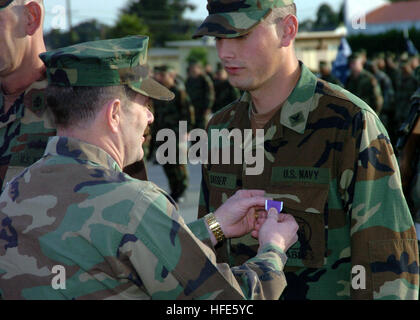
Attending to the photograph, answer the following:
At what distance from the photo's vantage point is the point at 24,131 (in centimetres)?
306

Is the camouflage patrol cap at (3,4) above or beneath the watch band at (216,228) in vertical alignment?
above

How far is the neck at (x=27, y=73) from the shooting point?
309 cm

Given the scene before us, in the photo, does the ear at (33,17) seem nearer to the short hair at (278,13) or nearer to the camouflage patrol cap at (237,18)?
the camouflage patrol cap at (237,18)

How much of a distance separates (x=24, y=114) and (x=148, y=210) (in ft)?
4.73

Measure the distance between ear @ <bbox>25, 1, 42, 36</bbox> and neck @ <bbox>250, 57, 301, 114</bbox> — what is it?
1079mm

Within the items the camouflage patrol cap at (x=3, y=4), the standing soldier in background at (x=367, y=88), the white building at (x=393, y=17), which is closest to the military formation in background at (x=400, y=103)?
the standing soldier in background at (x=367, y=88)

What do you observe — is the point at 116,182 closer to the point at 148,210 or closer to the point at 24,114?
the point at 148,210

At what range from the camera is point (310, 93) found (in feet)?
9.05

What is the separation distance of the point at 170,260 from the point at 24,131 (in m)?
1.46

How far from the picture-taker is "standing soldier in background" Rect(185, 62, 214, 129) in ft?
51.2

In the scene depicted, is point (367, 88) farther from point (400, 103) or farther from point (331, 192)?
point (331, 192)

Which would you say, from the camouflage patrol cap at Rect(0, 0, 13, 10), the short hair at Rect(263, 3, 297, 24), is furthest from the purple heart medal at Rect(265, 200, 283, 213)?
the camouflage patrol cap at Rect(0, 0, 13, 10)

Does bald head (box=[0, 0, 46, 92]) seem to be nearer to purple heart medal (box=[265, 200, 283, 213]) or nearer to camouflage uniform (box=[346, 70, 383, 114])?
purple heart medal (box=[265, 200, 283, 213])

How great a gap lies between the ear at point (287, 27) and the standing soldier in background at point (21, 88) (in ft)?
3.74
